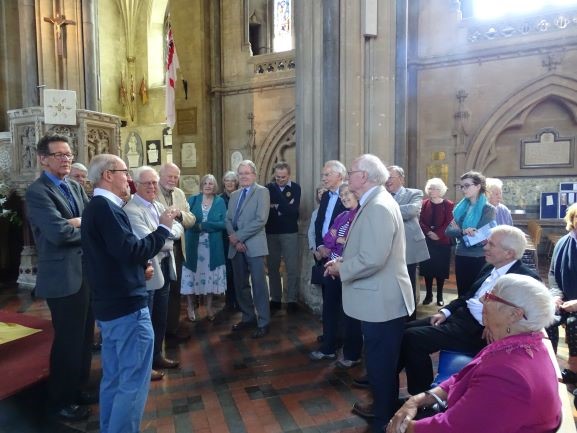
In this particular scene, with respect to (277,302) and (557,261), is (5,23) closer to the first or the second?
(277,302)

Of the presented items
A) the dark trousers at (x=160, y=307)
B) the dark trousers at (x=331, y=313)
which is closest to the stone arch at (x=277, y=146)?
the dark trousers at (x=331, y=313)

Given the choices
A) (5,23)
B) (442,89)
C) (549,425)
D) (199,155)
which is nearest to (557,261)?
(549,425)

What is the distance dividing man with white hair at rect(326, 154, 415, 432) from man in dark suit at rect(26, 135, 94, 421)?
5.38 feet

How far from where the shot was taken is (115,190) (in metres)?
2.28

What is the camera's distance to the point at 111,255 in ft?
7.19

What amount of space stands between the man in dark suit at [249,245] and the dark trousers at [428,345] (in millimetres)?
1813

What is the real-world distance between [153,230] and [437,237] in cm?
364

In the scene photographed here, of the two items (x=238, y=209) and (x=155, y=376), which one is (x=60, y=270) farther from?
(x=238, y=209)

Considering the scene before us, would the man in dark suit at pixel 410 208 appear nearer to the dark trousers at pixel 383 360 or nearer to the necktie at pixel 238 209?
the necktie at pixel 238 209

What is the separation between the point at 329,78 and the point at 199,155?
242 inches

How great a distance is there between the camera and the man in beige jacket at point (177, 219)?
3832 mm

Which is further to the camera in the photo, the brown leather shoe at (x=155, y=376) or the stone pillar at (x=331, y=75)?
the stone pillar at (x=331, y=75)

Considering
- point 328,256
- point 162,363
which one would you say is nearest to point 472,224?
point 328,256

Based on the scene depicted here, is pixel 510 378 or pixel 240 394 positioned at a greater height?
pixel 510 378
